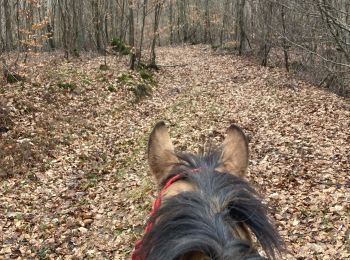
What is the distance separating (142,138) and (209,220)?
31.3 ft

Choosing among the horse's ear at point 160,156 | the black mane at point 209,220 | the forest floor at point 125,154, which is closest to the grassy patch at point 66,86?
the forest floor at point 125,154

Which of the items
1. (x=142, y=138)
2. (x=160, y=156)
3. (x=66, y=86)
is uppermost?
(x=160, y=156)

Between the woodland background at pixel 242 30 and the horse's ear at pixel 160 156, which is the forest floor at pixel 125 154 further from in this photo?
the woodland background at pixel 242 30

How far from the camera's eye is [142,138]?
10820mm

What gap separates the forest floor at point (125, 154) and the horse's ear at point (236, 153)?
0.99 ft

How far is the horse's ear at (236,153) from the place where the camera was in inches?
85.0

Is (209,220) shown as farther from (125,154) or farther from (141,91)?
(141,91)

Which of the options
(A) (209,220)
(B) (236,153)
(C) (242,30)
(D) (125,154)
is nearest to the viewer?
(A) (209,220)

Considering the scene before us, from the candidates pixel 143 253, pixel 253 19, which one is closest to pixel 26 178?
pixel 143 253

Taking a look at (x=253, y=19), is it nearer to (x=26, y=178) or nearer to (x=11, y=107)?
(x=11, y=107)

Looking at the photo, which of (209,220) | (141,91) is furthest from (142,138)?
(209,220)

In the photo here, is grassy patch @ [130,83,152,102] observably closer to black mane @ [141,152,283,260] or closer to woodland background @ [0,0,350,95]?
woodland background @ [0,0,350,95]

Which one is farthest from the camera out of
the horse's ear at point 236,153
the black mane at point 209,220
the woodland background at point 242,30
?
the woodland background at point 242,30

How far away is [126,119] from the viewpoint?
13.0 metres
